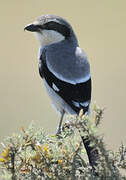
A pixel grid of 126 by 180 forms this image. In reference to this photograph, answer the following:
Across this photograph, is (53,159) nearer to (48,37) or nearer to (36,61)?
(48,37)

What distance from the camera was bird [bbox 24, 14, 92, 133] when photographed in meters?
3.92

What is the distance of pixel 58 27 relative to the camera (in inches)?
182

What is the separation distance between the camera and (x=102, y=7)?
1186cm

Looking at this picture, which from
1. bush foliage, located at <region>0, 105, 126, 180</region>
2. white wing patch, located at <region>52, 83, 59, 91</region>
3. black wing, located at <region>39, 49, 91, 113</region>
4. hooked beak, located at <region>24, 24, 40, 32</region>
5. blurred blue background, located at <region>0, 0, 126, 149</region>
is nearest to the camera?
bush foliage, located at <region>0, 105, 126, 180</region>

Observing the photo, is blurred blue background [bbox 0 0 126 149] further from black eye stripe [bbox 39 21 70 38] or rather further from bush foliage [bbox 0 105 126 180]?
bush foliage [bbox 0 105 126 180]

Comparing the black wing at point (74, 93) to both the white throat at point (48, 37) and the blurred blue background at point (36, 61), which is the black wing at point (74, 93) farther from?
the blurred blue background at point (36, 61)

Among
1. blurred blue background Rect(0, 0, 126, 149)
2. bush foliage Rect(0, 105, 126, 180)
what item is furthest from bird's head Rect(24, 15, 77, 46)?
bush foliage Rect(0, 105, 126, 180)

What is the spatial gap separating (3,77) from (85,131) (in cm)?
655

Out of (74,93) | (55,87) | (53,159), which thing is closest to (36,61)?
(55,87)

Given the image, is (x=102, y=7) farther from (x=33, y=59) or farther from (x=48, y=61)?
(x=48, y=61)

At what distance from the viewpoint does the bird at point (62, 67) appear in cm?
392

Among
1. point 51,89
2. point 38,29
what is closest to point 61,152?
point 51,89

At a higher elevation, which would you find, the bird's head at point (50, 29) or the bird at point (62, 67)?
the bird's head at point (50, 29)

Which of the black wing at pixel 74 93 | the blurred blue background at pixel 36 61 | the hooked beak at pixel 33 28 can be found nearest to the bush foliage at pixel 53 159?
the black wing at pixel 74 93
